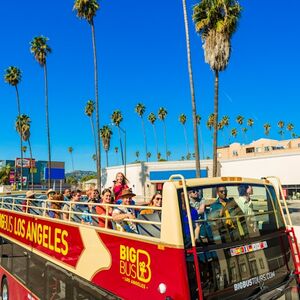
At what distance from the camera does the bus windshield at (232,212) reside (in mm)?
4207

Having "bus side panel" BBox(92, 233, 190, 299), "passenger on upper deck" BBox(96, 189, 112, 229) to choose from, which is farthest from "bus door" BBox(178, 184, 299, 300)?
"passenger on upper deck" BBox(96, 189, 112, 229)

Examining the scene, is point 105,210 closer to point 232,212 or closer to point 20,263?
point 232,212

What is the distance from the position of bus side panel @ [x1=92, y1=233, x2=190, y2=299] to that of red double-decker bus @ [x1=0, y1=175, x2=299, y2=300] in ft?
0.03

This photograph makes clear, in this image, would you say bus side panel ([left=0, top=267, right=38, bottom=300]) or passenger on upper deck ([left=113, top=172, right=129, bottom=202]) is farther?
passenger on upper deck ([left=113, top=172, right=129, bottom=202])

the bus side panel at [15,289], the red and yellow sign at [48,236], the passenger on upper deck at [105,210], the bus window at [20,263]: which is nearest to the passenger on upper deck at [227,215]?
the passenger on upper deck at [105,210]

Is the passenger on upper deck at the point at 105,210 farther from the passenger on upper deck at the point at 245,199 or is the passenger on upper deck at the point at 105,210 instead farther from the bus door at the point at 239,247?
the passenger on upper deck at the point at 245,199

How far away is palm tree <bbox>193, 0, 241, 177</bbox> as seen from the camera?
25562mm

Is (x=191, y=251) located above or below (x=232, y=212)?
below

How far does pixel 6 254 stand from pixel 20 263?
1454 mm

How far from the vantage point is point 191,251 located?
151 inches

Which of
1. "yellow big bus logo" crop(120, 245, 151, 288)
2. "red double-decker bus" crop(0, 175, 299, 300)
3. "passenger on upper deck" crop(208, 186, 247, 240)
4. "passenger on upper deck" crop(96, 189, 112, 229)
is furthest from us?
"passenger on upper deck" crop(96, 189, 112, 229)

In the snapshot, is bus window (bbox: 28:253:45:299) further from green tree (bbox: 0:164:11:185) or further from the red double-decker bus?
green tree (bbox: 0:164:11:185)

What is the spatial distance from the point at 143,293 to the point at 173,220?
0.97m

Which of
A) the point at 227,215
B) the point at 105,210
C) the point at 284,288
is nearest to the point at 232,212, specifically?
the point at 227,215
